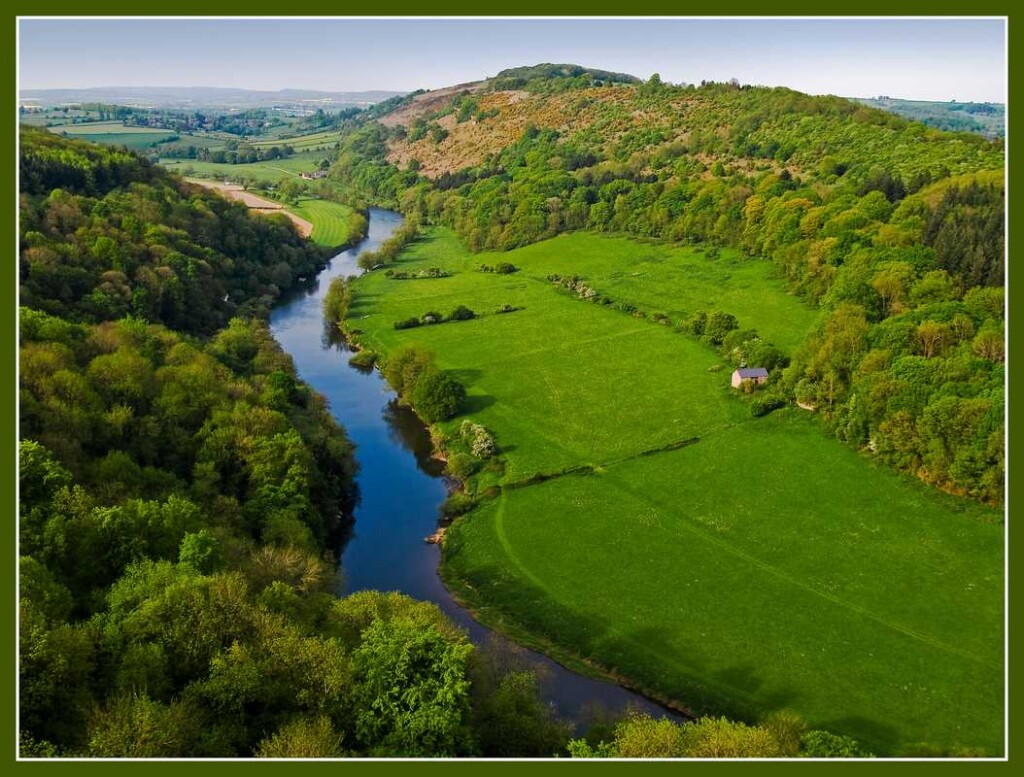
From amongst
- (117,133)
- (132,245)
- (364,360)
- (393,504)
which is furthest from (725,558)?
(117,133)

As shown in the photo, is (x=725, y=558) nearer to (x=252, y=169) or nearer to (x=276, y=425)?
(x=276, y=425)

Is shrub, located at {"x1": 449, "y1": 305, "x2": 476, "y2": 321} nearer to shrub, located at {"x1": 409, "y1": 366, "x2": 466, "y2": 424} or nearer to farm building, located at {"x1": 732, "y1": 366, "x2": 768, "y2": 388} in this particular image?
shrub, located at {"x1": 409, "y1": 366, "x2": 466, "y2": 424}

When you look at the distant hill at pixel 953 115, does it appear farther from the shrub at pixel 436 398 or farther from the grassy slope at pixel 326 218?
the shrub at pixel 436 398

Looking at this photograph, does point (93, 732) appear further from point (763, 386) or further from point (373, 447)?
point (763, 386)

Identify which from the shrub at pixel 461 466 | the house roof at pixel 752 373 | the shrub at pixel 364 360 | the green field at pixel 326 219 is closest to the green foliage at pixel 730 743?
the shrub at pixel 461 466

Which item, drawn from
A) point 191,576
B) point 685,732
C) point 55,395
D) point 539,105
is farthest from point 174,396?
point 539,105

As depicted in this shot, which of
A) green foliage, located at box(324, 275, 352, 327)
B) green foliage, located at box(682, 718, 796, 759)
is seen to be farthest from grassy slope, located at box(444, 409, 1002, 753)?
green foliage, located at box(324, 275, 352, 327)
